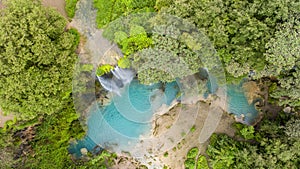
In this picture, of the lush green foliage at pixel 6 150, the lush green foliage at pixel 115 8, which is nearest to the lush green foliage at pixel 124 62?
the lush green foliage at pixel 115 8

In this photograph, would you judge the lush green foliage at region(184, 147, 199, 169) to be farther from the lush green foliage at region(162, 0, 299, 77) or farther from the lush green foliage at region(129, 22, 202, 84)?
the lush green foliage at region(162, 0, 299, 77)

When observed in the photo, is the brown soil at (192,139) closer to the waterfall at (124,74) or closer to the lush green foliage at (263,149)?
the lush green foliage at (263,149)

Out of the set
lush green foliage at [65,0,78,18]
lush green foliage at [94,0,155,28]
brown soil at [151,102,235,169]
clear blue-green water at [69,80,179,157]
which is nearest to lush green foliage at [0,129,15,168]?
clear blue-green water at [69,80,179,157]

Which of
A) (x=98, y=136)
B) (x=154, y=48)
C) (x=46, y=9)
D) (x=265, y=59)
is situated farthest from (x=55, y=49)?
(x=265, y=59)

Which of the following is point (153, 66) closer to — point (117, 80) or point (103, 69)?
point (117, 80)

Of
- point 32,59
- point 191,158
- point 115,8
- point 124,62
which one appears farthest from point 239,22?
point 32,59
